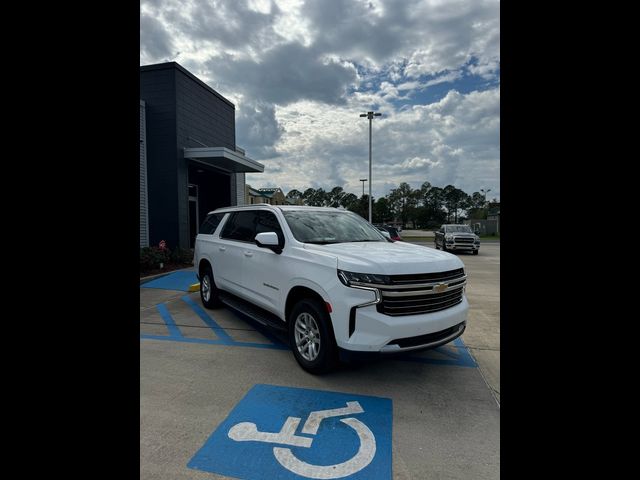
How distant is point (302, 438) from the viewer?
9.31 ft

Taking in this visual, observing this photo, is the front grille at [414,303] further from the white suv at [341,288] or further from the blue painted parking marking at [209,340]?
the blue painted parking marking at [209,340]

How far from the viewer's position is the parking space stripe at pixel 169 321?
5500mm

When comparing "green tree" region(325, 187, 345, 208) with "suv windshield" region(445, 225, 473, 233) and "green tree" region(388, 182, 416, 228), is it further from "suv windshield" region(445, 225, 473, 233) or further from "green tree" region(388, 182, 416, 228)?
"suv windshield" region(445, 225, 473, 233)

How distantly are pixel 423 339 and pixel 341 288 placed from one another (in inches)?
37.8

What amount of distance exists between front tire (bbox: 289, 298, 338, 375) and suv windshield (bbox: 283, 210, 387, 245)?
922mm

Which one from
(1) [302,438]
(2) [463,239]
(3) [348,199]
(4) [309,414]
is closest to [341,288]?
(4) [309,414]

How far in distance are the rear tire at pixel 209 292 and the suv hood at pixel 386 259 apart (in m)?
3.04

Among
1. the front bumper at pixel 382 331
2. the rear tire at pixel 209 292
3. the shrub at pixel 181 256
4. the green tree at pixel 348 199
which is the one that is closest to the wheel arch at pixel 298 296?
the front bumper at pixel 382 331

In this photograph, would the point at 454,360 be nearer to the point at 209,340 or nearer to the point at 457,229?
the point at 209,340

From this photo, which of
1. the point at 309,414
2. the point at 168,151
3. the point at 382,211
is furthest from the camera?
the point at 382,211
